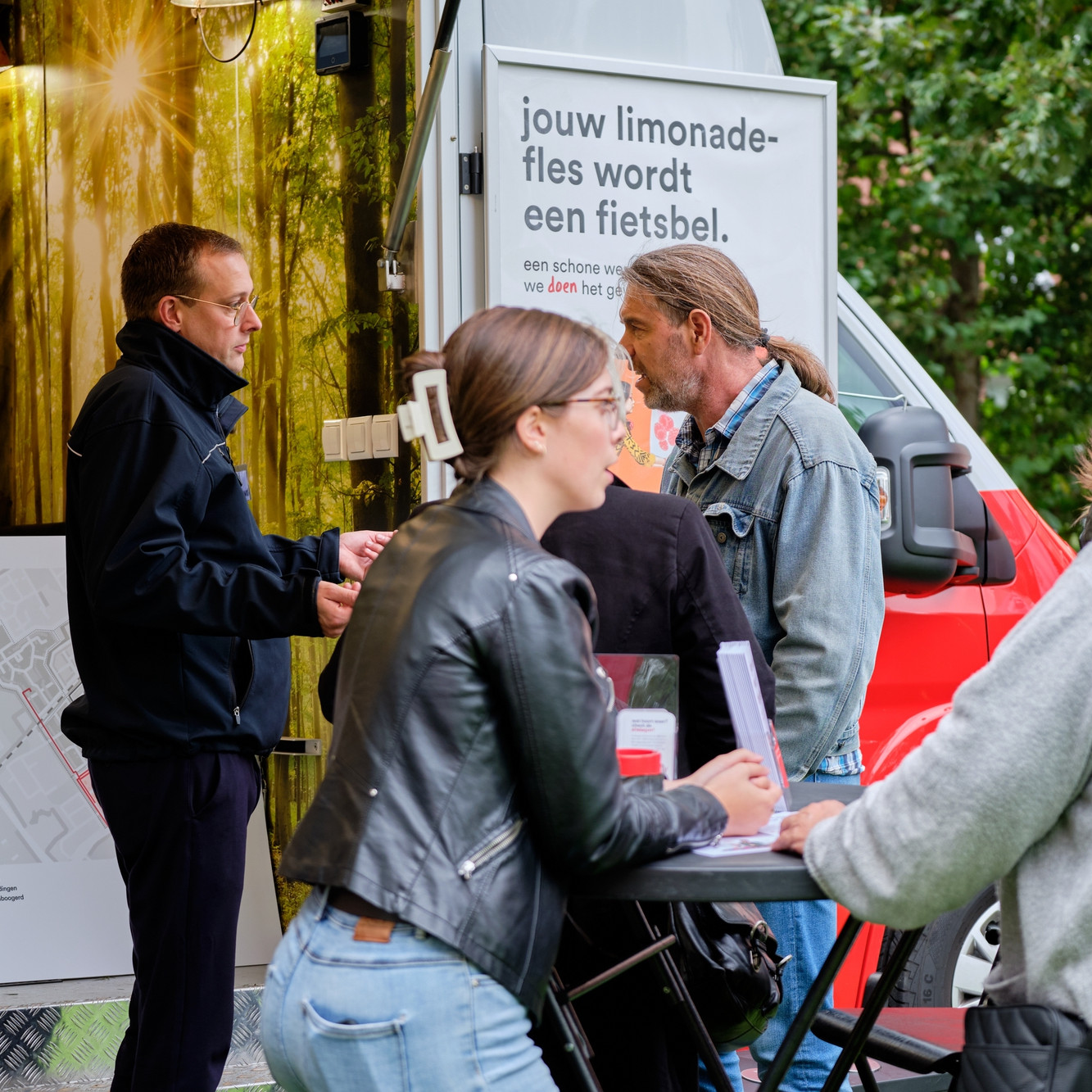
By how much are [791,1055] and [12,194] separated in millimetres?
5290

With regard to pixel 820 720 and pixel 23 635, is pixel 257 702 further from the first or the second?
pixel 23 635

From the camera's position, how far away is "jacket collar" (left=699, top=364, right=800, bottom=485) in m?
3.07

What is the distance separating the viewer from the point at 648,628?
2.48 m

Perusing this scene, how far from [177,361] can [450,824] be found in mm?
1735

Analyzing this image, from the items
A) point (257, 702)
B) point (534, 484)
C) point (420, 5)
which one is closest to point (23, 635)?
point (257, 702)

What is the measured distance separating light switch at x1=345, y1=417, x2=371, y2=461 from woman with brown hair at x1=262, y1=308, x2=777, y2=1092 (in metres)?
2.23

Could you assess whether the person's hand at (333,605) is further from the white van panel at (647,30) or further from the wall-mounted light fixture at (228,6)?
the wall-mounted light fixture at (228,6)

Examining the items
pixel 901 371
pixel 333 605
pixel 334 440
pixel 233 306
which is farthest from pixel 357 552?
pixel 901 371

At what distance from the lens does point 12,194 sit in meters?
6.30

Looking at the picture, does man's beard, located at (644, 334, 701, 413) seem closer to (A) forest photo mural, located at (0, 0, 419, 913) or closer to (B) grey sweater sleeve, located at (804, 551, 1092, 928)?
(A) forest photo mural, located at (0, 0, 419, 913)

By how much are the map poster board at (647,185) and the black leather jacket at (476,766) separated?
2032 millimetres

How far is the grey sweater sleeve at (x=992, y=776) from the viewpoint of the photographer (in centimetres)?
176

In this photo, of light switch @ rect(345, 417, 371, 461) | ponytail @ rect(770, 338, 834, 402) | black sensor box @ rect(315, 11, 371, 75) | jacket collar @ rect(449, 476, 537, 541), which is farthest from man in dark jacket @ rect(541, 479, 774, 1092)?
black sensor box @ rect(315, 11, 371, 75)

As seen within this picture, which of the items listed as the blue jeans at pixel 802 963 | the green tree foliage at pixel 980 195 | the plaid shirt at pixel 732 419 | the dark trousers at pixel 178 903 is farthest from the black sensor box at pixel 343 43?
the green tree foliage at pixel 980 195
